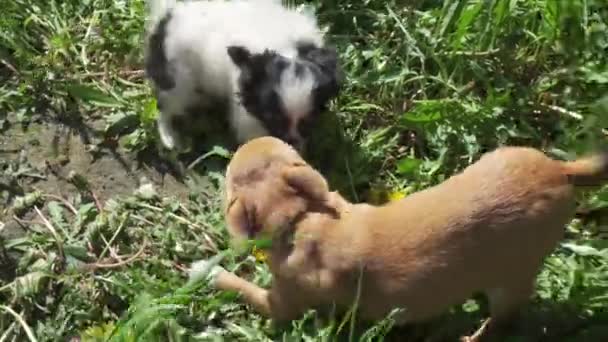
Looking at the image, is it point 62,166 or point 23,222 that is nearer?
point 23,222

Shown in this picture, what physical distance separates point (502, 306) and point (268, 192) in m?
1.02

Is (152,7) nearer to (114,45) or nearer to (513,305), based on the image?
(114,45)

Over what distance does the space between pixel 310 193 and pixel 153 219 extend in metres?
1.16

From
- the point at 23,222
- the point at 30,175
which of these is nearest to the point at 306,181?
the point at 23,222

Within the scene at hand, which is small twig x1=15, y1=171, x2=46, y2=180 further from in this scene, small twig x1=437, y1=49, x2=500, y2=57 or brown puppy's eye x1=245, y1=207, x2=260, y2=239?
small twig x1=437, y1=49, x2=500, y2=57

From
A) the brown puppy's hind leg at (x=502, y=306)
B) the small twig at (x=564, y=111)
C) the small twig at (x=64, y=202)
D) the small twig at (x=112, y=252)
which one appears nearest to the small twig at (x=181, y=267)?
the small twig at (x=112, y=252)

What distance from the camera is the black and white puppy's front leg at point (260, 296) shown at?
11.7 feet

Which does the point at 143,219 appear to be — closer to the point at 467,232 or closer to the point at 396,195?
the point at 396,195

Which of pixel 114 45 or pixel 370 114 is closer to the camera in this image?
pixel 370 114

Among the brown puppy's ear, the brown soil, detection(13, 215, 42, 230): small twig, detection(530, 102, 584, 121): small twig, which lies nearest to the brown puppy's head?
the brown puppy's ear

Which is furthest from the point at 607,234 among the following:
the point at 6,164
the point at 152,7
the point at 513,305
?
the point at 6,164

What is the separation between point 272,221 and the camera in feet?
10.8

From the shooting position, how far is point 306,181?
3.29 m

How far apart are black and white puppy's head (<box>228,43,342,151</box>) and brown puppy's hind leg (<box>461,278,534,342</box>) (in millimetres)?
1135
